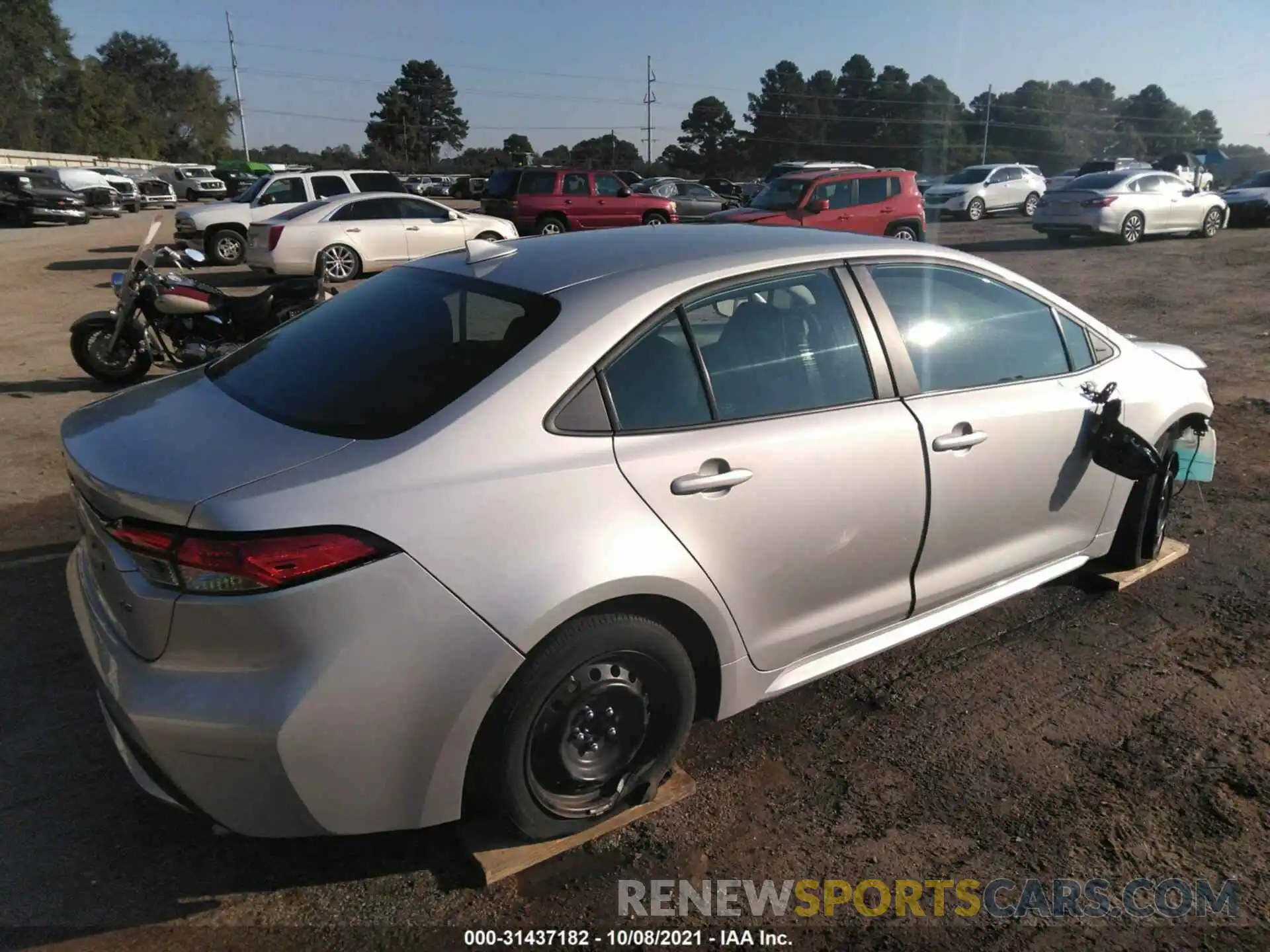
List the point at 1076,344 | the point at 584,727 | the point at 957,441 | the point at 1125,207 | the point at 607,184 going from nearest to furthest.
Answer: the point at 584,727 → the point at 957,441 → the point at 1076,344 → the point at 1125,207 → the point at 607,184

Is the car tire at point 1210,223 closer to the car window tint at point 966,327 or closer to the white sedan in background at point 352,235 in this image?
the white sedan in background at point 352,235

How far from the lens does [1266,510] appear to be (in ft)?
16.9

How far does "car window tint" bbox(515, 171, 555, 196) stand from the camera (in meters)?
19.7

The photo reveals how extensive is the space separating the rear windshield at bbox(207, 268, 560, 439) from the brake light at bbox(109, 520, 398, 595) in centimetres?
33

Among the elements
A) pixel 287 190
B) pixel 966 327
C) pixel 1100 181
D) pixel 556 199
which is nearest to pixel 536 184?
pixel 556 199

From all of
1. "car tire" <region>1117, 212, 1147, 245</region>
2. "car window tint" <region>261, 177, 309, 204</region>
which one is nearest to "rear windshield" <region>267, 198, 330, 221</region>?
"car window tint" <region>261, 177, 309, 204</region>

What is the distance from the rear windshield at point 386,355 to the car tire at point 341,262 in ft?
38.9

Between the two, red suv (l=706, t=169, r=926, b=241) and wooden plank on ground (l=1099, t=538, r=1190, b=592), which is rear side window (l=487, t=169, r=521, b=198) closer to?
red suv (l=706, t=169, r=926, b=241)

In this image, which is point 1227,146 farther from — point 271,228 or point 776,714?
point 776,714

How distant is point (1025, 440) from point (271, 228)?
13367 mm

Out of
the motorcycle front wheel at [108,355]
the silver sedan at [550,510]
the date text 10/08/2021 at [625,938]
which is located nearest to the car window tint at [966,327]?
the silver sedan at [550,510]

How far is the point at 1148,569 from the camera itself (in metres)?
4.27

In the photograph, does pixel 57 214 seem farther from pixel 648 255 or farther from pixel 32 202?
pixel 648 255

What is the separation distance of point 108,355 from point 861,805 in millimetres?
7618
